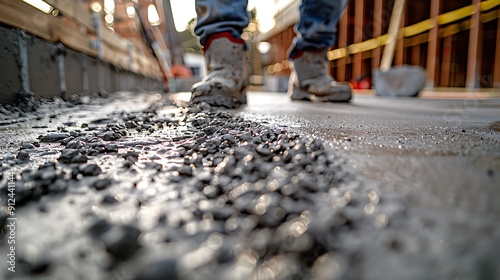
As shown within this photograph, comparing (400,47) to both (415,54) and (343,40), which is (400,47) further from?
(343,40)

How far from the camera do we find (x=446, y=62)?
483cm

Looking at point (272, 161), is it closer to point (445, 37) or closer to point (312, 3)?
point (312, 3)

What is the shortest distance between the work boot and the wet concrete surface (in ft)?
4.59

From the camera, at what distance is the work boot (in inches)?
81.4

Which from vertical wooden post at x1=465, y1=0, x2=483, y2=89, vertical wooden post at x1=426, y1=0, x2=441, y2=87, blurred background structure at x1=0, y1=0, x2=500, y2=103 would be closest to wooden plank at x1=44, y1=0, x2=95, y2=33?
blurred background structure at x1=0, y1=0, x2=500, y2=103

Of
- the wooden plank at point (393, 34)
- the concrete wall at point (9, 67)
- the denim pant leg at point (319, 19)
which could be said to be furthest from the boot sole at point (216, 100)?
the wooden plank at point (393, 34)

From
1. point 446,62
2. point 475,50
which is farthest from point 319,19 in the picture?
point 446,62

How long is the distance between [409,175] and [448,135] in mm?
400

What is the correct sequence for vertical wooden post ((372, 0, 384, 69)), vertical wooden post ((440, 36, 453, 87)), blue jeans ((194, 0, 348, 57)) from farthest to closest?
vertical wooden post ((372, 0, 384, 69)) → vertical wooden post ((440, 36, 453, 87)) → blue jeans ((194, 0, 348, 57))

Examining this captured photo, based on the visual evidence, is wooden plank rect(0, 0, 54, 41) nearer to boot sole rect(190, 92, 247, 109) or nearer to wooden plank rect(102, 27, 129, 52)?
boot sole rect(190, 92, 247, 109)

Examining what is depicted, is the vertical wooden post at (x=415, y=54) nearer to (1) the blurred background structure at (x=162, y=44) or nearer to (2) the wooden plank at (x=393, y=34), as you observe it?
(1) the blurred background structure at (x=162, y=44)

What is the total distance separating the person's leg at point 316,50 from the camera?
77.2 inches

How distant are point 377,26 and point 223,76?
17.8ft

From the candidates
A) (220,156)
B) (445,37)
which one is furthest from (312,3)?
(445,37)
